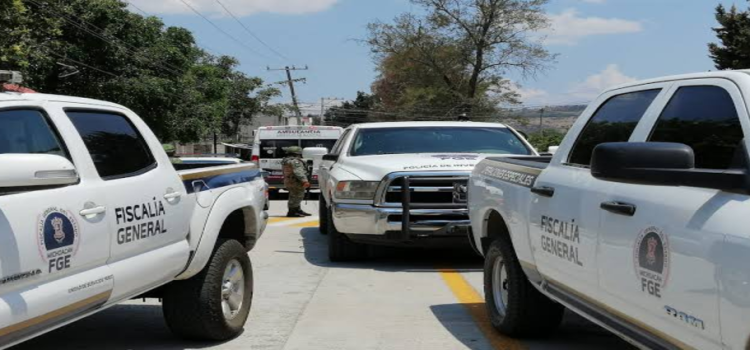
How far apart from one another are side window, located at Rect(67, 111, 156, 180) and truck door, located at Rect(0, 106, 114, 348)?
0.19 m

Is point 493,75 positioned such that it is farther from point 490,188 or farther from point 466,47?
point 490,188

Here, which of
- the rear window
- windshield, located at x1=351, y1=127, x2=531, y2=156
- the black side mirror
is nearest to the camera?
windshield, located at x1=351, y1=127, x2=531, y2=156

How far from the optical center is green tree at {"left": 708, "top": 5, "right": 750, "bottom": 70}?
2878 cm

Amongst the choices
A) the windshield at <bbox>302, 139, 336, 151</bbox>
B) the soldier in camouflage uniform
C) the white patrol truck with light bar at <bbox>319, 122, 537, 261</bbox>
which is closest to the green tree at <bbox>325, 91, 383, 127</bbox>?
the windshield at <bbox>302, 139, 336, 151</bbox>

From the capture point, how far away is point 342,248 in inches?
367

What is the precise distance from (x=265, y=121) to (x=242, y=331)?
93.9 m

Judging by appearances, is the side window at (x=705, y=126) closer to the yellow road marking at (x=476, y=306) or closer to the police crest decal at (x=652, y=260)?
the police crest decal at (x=652, y=260)

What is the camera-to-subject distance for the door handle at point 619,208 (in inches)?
141

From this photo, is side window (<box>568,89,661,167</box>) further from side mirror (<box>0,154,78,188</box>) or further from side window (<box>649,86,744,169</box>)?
side mirror (<box>0,154,78,188</box>)

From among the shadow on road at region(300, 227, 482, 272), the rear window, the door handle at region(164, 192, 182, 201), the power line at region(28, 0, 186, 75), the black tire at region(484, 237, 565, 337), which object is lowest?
the shadow on road at region(300, 227, 482, 272)

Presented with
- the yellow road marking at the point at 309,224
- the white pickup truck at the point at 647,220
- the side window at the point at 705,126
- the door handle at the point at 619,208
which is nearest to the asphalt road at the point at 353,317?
the white pickup truck at the point at 647,220

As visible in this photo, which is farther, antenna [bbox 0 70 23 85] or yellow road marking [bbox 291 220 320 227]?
yellow road marking [bbox 291 220 320 227]

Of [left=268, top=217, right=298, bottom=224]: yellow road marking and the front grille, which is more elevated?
the front grille

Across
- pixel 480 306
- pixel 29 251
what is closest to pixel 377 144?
pixel 480 306
